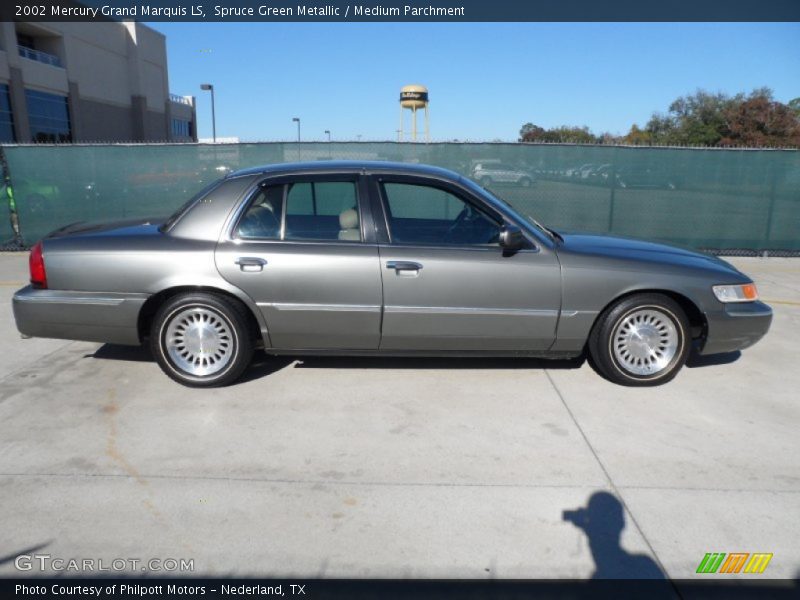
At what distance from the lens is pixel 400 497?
10.2ft

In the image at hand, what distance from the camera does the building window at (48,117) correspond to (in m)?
35.7

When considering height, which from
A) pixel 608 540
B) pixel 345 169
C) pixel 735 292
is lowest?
pixel 608 540

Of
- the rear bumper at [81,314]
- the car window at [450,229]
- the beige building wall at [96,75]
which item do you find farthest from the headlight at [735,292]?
the beige building wall at [96,75]

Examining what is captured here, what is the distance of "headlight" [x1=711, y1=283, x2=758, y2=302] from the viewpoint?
454 cm

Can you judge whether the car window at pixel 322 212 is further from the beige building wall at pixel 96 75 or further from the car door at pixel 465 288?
the beige building wall at pixel 96 75

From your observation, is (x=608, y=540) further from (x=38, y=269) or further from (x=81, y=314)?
(x=38, y=269)

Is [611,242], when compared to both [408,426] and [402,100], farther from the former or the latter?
[402,100]

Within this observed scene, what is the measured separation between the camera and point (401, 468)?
3.39 metres

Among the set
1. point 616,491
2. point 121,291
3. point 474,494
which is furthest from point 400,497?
point 121,291

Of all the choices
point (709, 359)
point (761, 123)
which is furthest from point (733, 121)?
point (709, 359)

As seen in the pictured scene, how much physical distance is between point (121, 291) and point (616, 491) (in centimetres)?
355

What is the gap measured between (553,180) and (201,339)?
24.0ft

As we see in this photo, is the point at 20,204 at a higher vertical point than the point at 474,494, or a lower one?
higher

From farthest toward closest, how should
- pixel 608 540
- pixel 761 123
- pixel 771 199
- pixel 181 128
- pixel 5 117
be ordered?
pixel 181 128
pixel 761 123
pixel 5 117
pixel 771 199
pixel 608 540
